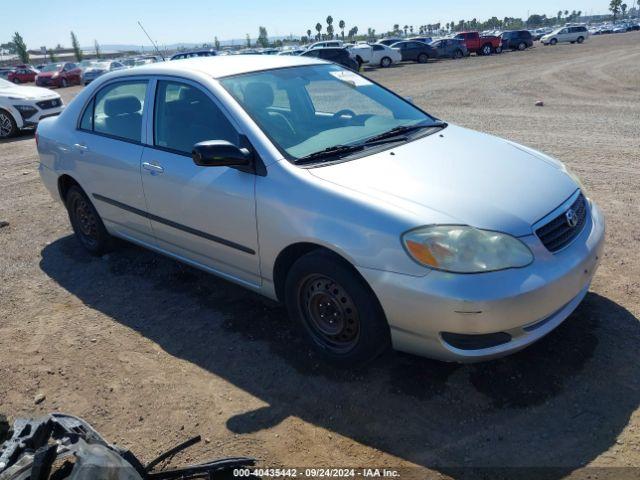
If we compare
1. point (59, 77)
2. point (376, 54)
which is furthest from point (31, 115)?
point (376, 54)

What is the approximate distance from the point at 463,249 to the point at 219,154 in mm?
1494

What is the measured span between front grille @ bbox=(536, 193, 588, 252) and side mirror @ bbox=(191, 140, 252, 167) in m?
1.72

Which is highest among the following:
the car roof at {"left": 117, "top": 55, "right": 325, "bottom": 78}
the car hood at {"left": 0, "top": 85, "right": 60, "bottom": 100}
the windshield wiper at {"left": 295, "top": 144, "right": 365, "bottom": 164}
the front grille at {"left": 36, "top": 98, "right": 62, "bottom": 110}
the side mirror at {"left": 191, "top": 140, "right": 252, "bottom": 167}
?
the car roof at {"left": 117, "top": 55, "right": 325, "bottom": 78}

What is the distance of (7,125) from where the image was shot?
1277 centimetres

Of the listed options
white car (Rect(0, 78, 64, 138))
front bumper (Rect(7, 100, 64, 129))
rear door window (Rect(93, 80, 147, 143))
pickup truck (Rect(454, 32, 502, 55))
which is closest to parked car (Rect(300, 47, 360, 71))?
white car (Rect(0, 78, 64, 138))

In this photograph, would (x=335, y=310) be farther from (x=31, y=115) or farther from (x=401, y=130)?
(x=31, y=115)

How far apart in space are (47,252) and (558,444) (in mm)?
4903

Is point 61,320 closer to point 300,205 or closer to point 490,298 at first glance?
point 300,205

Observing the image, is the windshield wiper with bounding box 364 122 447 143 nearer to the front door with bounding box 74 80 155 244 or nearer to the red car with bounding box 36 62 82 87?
the front door with bounding box 74 80 155 244

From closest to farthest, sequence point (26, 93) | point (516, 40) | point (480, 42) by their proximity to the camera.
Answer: point (26, 93) → point (480, 42) → point (516, 40)

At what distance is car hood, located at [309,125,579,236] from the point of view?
2.80 metres

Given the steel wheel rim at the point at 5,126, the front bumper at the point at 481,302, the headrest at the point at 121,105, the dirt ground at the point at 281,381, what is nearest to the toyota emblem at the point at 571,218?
the front bumper at the point at 481,302

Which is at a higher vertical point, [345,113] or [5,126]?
[345,113]

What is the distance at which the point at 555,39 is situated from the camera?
4834cm
